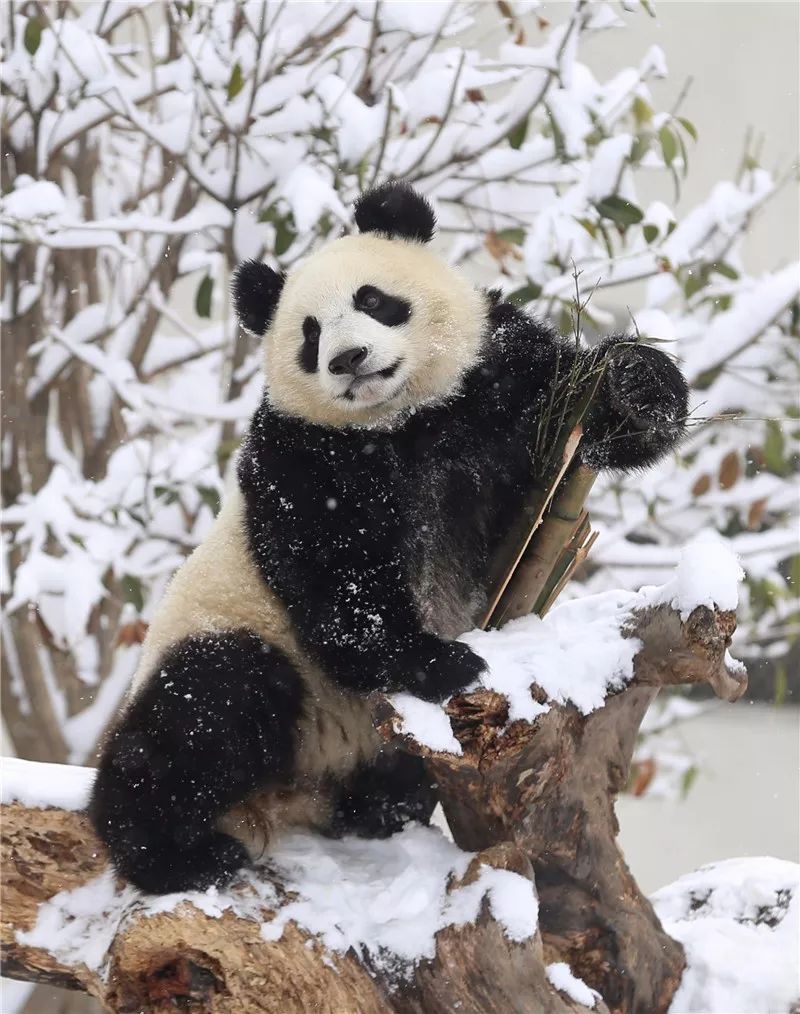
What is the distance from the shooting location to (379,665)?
1.91 metres

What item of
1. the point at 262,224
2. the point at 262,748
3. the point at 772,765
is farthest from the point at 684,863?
the point at 262,748

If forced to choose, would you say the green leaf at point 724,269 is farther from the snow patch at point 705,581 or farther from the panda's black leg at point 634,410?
the snow patch at point 705,581

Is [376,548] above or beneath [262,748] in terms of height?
above

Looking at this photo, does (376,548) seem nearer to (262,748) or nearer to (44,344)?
(262,748)

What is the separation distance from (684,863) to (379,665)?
5269 mm

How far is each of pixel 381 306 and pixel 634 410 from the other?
52 centimetres

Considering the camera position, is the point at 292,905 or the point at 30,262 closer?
the point at 292,905

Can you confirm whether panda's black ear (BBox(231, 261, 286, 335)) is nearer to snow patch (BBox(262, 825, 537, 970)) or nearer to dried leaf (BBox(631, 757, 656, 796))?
snow patch (BBox(262, 825, 537, 970))

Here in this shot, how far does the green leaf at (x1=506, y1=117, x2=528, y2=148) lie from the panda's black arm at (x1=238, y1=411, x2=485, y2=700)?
163 centimetres

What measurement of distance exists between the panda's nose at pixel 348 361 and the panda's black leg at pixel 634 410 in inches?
18.1

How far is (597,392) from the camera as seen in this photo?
2.14m

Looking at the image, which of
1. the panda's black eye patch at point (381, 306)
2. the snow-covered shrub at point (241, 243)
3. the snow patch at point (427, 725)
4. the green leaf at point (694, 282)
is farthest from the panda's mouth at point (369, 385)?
the green leaf at point (694, 282)

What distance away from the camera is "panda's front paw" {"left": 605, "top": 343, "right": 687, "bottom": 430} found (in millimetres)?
2094

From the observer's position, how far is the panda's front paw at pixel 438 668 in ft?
5.85
